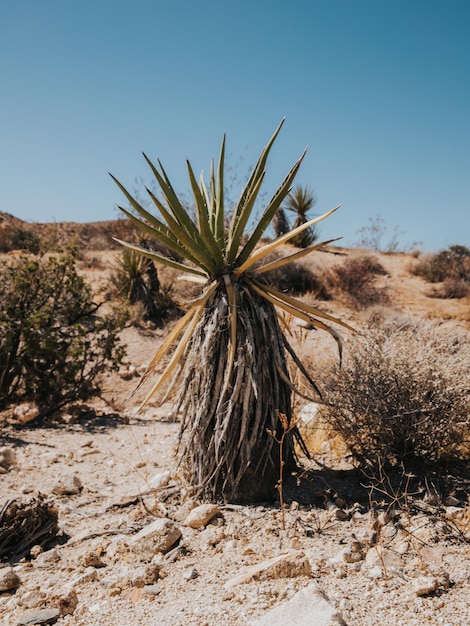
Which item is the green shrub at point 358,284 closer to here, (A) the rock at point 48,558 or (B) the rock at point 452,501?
(B) the rock at point 452,501

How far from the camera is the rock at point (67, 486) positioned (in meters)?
4.32

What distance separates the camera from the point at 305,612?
2.13m

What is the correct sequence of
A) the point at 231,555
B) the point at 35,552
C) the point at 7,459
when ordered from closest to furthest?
the point at 231,555
the point at 35,552
the point at 7,459

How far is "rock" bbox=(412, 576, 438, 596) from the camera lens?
2.37 m

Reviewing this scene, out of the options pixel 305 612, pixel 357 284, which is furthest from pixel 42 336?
pixel 357 284

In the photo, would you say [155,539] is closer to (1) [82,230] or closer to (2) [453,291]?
(2) [453,291]

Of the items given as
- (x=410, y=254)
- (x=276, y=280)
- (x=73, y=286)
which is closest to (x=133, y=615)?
(x=73, y=286)

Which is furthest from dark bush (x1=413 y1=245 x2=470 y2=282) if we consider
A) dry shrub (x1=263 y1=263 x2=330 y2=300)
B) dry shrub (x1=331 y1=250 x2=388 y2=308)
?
dry shrub (x1=263 y1=263 x2=330 y2=300)

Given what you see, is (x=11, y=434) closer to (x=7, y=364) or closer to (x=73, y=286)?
(x=7, y=364)

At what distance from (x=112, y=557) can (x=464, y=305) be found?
12.2 meters

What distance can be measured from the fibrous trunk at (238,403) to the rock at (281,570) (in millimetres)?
951

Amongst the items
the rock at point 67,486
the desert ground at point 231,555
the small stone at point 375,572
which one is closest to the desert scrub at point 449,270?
the desert ground at point 231,555

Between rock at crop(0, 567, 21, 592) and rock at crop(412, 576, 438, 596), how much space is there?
2.21 meters

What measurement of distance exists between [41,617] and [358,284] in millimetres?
12070
